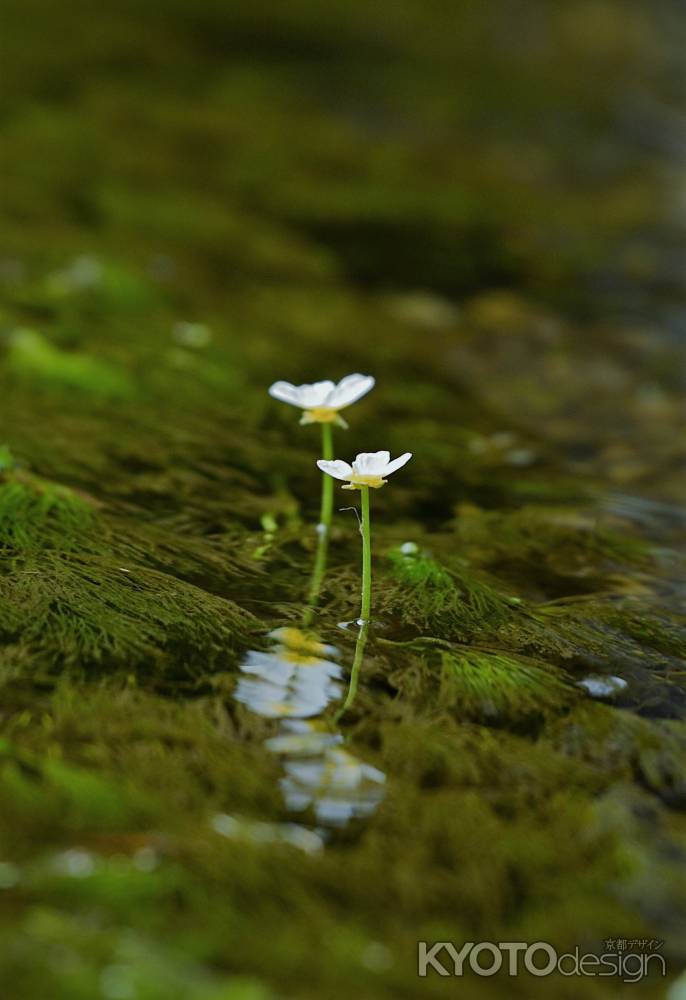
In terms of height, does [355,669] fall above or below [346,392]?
below

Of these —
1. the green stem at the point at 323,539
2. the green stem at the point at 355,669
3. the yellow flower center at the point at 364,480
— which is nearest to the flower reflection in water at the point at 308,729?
the green stem at the point at 355,669

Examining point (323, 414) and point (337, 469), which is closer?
point (337, 469)

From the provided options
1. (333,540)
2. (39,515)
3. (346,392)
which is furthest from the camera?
(333,540)

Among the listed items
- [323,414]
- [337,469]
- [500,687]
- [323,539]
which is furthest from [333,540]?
[500,687]

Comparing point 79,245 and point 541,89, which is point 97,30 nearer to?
point 541,89

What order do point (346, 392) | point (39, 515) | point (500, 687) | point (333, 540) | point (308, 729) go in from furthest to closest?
1. point (333, 540)
2. point (39, 515)
3. point (346, 392)
4. point (500, 687)
5. point (308, 729)

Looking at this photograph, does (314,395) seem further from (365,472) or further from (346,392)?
(365,472)

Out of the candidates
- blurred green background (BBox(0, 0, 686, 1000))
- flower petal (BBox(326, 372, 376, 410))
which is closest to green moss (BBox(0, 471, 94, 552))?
blurred green background (BBox(0, 0, 686, 1000))

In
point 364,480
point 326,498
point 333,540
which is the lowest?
point 333,540
